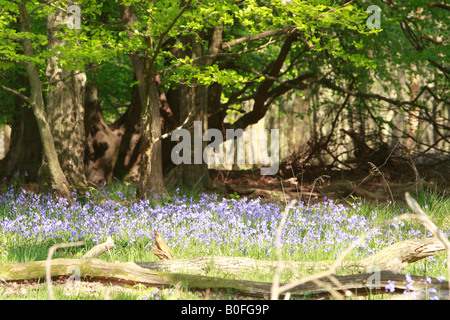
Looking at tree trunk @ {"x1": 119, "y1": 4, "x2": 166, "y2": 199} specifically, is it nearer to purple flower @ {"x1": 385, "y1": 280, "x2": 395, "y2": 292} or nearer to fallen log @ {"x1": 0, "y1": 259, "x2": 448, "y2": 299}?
fallen log @ {"x1": 0, "y1": 259, "x2": 448, "y2": 299}

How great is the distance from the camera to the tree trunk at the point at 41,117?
25.2 feet

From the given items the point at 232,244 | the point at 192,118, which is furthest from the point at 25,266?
the point at 192,118

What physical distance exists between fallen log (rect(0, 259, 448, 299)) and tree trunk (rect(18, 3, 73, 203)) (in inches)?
158

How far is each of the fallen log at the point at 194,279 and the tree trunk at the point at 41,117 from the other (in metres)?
4.02

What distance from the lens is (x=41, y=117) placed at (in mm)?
7938

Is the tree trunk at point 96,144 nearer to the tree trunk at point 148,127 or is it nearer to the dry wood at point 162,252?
the tree trunk at point 148,127

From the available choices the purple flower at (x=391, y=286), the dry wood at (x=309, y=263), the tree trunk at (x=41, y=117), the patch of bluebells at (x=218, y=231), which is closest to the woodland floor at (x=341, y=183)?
the patch of bluebells at (x=218, y=231)

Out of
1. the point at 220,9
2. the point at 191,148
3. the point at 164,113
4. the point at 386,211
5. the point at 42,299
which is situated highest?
the point at 220,9

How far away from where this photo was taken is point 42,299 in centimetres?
375

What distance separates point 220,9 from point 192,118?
3678 mm

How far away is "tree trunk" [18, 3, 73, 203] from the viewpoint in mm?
7684

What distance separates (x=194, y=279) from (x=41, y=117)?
507 centimetres
